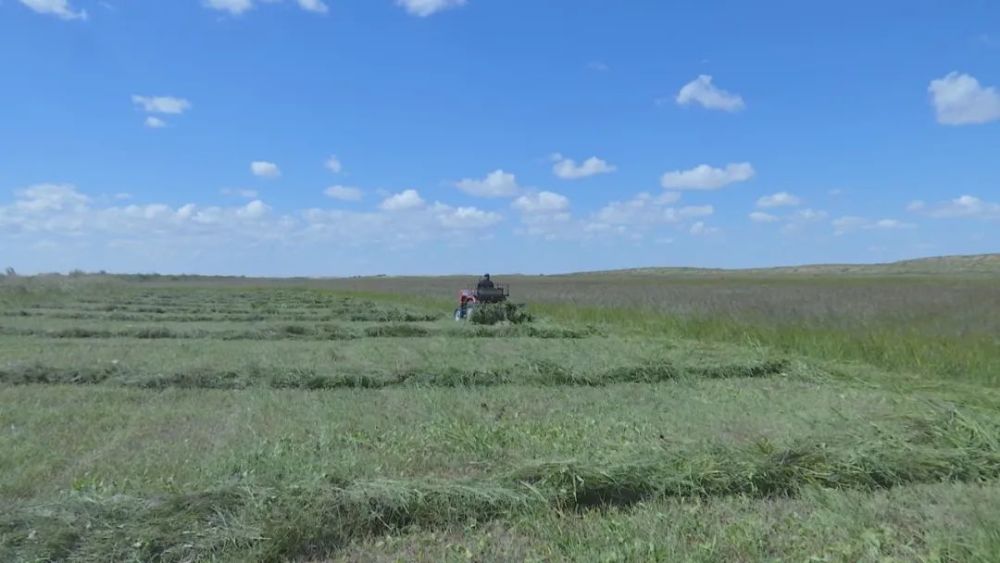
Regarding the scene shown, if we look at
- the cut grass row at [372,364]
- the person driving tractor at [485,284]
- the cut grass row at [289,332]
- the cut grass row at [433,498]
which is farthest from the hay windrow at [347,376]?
the person driving tractor at [485,284]

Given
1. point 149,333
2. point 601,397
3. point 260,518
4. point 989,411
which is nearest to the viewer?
point 260,518

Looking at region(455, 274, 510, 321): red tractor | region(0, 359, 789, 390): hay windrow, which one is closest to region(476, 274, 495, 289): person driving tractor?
region(455, 274, 510, 321): red tractor

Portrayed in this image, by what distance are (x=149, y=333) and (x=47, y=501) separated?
1264 centimetres

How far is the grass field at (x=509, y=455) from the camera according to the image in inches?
147

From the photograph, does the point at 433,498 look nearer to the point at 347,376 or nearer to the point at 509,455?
the point at 509,455

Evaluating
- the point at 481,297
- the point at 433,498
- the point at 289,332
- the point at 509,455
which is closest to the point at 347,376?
the point at 509,455

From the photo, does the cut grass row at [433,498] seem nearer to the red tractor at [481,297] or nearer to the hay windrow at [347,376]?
the hay windrow at [347,376]

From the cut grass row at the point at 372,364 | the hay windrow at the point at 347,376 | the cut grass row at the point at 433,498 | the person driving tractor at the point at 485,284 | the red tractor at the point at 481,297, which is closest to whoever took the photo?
the cut grass row at the point at 433,498

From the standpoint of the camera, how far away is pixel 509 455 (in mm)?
5090

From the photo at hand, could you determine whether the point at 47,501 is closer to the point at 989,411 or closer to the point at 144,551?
the point at 144,551

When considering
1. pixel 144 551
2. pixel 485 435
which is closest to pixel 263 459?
pixel 144 551

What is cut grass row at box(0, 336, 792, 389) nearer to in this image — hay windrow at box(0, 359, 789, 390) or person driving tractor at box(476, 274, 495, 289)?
hay windrow at box(0, 359, 789, 390)

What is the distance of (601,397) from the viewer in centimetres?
812

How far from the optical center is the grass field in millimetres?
3732
